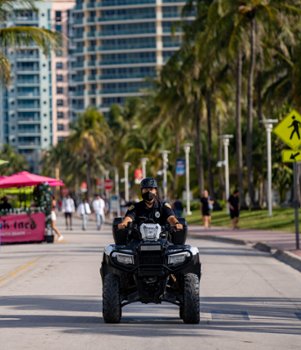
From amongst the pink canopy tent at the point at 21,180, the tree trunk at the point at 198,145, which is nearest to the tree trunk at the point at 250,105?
the tree trunk at the point at 198,145

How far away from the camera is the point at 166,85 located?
8744cm

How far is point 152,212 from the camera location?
1568 cm

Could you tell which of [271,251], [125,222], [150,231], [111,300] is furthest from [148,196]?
[271,251]

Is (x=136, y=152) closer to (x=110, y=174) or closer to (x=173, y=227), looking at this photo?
(x=110, y=174)

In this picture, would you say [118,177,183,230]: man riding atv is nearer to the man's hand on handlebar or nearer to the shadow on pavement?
the man's hand on handlebar

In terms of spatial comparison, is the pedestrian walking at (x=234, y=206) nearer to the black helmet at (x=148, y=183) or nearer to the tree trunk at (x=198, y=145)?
the tree trunk at (x=198, y=145)

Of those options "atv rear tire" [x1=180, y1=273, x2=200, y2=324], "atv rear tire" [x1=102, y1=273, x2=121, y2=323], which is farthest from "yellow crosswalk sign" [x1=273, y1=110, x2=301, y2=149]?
"atv rear tire" [x1=102, y1=273, x2=121, y2=323]

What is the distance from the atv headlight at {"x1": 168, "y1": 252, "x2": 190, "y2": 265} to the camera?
14.9 meters

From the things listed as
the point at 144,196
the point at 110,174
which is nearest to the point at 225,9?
the point at 144,196

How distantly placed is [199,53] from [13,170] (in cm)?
12677

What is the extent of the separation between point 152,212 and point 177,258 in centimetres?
95

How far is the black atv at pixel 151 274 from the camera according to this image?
14828mm

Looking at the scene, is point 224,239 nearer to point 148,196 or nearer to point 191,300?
point 148,196

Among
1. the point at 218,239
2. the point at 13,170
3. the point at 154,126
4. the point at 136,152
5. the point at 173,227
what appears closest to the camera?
the point at 173,227
